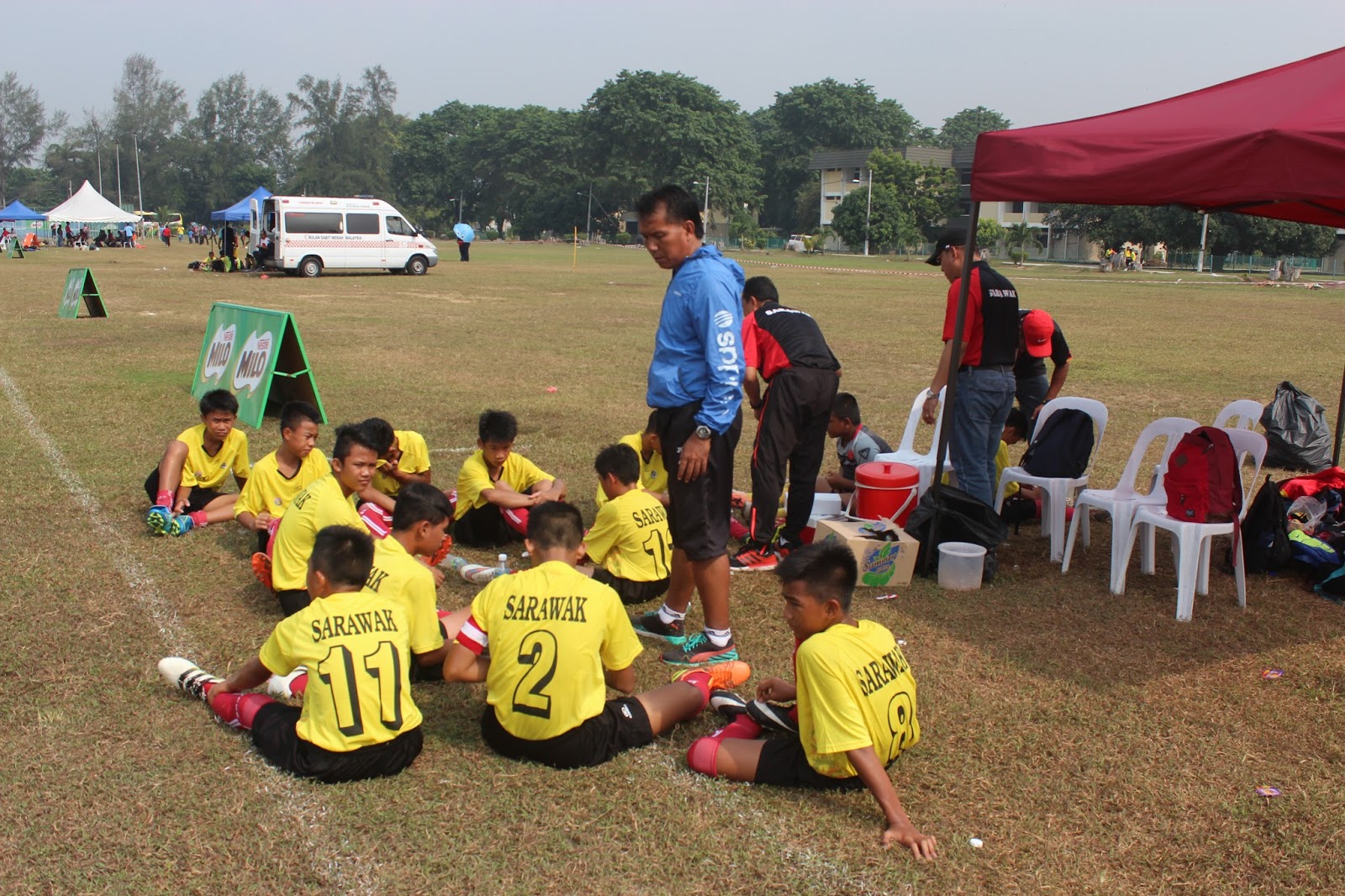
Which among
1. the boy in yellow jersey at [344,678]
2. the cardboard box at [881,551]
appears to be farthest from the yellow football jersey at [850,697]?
the cardboard box at [881,551]

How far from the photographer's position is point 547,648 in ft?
11.5

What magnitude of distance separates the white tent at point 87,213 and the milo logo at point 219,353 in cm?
4591

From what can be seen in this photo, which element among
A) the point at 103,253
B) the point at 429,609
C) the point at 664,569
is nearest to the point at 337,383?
the point at 664,569

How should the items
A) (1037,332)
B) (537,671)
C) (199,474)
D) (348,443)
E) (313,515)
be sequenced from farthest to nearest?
(1037,332) < (199,474) < (348,443) < (313,515) < (537,671)

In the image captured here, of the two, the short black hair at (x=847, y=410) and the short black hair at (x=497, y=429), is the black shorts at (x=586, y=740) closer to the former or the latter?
the short black hair at (x=497, y=429)

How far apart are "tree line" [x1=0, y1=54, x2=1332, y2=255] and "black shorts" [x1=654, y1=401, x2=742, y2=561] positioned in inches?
3287

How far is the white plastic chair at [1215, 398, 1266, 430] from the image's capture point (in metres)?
6.38

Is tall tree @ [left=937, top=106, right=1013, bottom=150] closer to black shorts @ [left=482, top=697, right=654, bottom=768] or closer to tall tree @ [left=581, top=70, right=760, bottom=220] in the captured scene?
tall tree @ [left=581, top=70, right=760, bottom=220]

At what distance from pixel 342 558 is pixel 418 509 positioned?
0.85 metres

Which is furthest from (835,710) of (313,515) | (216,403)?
(216,403)

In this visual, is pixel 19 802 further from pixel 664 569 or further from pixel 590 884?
pixel 664 569

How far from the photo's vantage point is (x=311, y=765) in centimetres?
349

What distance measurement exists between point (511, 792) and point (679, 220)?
7.41 feet

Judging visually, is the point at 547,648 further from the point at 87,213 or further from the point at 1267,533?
the point at 87,213
